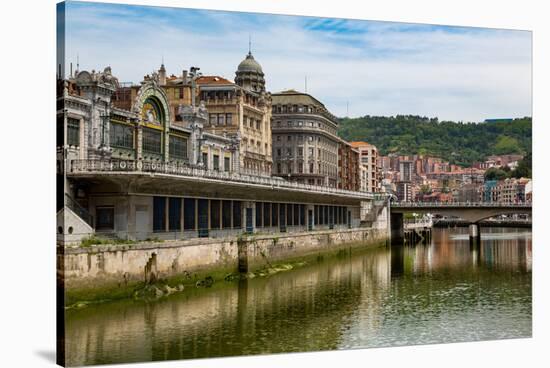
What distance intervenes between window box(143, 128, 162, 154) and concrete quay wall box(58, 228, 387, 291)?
6.20 m

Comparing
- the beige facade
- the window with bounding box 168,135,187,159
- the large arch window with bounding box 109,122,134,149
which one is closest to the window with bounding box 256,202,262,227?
the window with bounding box 168,135,187,159

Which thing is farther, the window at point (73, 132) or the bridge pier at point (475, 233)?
the bridge pier at point (475, 233)

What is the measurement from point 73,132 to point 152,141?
8.60 metres

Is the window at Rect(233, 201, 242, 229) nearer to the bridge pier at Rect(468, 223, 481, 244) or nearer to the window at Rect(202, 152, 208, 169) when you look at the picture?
the window at Rect(202, 152, 208, 169)

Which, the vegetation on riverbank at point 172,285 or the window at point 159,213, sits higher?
the window at point 159,213

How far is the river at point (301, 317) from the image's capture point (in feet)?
81.0

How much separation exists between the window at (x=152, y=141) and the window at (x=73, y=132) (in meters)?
6.85

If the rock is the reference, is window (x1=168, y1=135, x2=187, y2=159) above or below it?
above

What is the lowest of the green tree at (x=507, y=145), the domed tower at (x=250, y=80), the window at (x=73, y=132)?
the green tree at (x=507, y=145)

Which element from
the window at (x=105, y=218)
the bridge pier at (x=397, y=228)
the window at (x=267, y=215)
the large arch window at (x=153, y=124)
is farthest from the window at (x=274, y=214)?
the bridge pier at (x=397, y=228)

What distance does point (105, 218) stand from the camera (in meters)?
32.8

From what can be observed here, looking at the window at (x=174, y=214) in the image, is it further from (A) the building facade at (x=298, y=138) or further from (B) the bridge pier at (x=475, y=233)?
(B) the bridge pier at (x=475, y=233)

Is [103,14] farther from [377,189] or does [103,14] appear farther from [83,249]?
→ [377,189]

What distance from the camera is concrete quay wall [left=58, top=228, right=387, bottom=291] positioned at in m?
28.3
